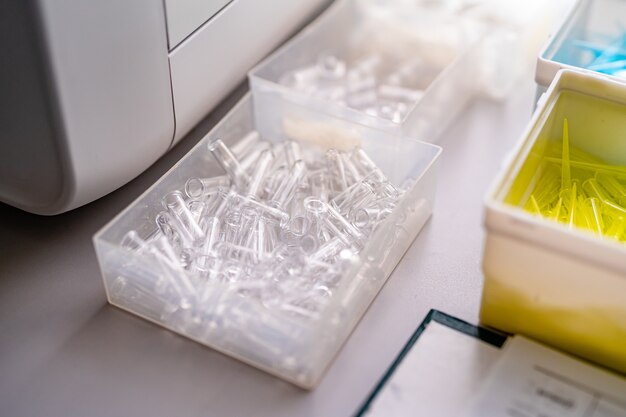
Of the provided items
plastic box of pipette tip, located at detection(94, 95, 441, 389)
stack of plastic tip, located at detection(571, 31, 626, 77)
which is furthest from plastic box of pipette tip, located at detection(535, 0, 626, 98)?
plastic box of pipette tip, located at detection(94, 95, 441, 389)

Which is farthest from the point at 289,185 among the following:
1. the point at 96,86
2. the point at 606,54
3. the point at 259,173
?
the point at 606,54

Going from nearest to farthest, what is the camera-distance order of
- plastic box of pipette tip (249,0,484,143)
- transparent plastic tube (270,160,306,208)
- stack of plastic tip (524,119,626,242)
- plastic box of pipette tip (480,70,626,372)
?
1. plastic box of pipette tip (480,70,626,372)
2. stack of plastic tip (524,119,626,242)
3. transparent plastic tube (270,160,306,208)
4. plastic box of pipette tip (249,0,484,143)

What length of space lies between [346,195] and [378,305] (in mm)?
136

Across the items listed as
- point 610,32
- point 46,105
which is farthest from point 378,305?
point 610,32

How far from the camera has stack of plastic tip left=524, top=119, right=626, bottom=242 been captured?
2.52 feet

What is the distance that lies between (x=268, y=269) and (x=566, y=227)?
276 mm

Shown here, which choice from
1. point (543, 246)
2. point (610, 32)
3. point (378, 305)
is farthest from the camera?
point (610, 32)

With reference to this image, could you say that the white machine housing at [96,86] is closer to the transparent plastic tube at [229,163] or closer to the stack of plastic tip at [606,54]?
the transparent plastic tube at [229,163]

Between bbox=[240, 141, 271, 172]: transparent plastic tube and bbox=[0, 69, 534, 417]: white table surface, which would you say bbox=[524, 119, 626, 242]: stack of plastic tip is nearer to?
bbox=[0, 69, 534, 417]: white table surface

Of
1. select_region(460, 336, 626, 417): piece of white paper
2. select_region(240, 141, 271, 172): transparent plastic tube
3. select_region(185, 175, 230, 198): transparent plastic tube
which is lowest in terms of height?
select_region(460, 336, 626, 417): piece of white paper

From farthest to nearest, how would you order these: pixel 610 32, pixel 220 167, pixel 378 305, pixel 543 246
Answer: pixel 610 32
pixel 220 167
pixel 378 305
pixel 543 246

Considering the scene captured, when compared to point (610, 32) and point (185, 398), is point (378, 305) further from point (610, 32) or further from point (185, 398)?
point (610, 32)

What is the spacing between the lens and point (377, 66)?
44.4 inches

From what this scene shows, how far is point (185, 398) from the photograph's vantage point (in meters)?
0.71
